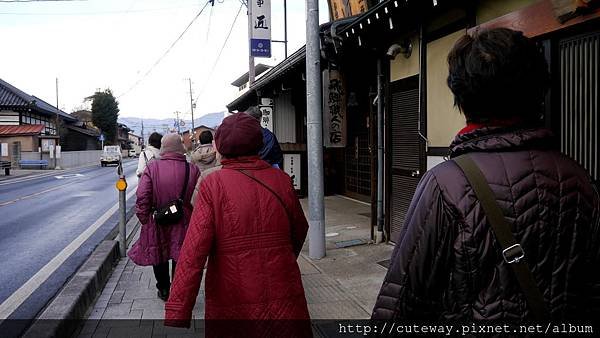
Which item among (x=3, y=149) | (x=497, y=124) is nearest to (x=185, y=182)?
(x=497, y=124)

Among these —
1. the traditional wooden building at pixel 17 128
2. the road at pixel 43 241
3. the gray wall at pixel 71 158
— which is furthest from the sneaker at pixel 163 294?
the gray wall at pixel 71 158

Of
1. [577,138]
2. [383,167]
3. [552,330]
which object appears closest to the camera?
[552,330]

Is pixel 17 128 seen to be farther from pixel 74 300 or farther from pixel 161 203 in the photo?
pixel 161 203

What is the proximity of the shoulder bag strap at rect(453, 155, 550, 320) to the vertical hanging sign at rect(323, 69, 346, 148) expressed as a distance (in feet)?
22.4

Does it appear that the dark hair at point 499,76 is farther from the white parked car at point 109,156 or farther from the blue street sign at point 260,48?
the white parked car at point 109,156

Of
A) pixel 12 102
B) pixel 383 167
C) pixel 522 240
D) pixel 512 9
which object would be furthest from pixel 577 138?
pixel 12 102

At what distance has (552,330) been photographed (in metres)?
1.37

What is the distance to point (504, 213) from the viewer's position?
137cm

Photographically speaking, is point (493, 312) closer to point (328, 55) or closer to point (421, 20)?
point (421, 20)

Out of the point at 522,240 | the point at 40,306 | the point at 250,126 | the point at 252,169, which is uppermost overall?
the point at 250,126

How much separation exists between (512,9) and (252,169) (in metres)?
3.21

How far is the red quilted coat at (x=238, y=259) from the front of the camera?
2.41 meters

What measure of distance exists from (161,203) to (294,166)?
8920 millimetres

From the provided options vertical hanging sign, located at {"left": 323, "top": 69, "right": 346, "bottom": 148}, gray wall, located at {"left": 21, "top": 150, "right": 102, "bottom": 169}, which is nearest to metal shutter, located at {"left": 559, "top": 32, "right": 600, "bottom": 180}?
vertical hanging sign, located at {"left": 323, "top": 69, "right": 346, "bottom": 148}
